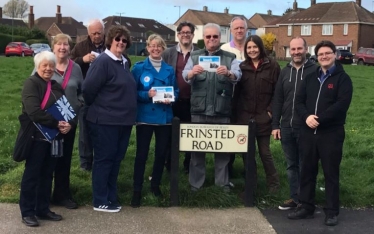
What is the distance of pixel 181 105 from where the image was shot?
6.77 m

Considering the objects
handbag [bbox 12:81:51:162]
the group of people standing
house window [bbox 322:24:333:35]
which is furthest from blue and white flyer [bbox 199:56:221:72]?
house window [bbox 322:24:333:35]

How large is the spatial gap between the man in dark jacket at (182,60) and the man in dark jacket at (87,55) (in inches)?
36.7

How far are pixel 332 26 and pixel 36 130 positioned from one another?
6794 cm

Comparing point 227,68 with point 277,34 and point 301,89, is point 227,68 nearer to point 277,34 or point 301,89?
point 301,89

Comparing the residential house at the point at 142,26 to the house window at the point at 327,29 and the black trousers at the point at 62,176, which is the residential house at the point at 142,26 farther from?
the black trousers at the point at 62,176

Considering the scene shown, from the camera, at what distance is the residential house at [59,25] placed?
3283 inches

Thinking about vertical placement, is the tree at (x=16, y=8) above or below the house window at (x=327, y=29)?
above

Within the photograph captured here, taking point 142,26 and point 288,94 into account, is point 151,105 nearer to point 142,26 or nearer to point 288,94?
point 288,94

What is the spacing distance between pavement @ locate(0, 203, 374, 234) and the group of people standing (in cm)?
17

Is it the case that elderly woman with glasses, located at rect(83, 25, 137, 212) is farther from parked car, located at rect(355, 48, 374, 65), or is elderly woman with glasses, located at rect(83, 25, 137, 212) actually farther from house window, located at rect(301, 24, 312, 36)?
house window, located at rect(301, 24, 312, 36)

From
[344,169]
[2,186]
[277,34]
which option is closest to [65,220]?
[2,186]

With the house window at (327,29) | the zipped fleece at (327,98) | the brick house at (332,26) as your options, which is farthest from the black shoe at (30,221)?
the house window at (327,29)

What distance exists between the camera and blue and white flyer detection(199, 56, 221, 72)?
6012mm

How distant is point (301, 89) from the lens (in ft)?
18.9
